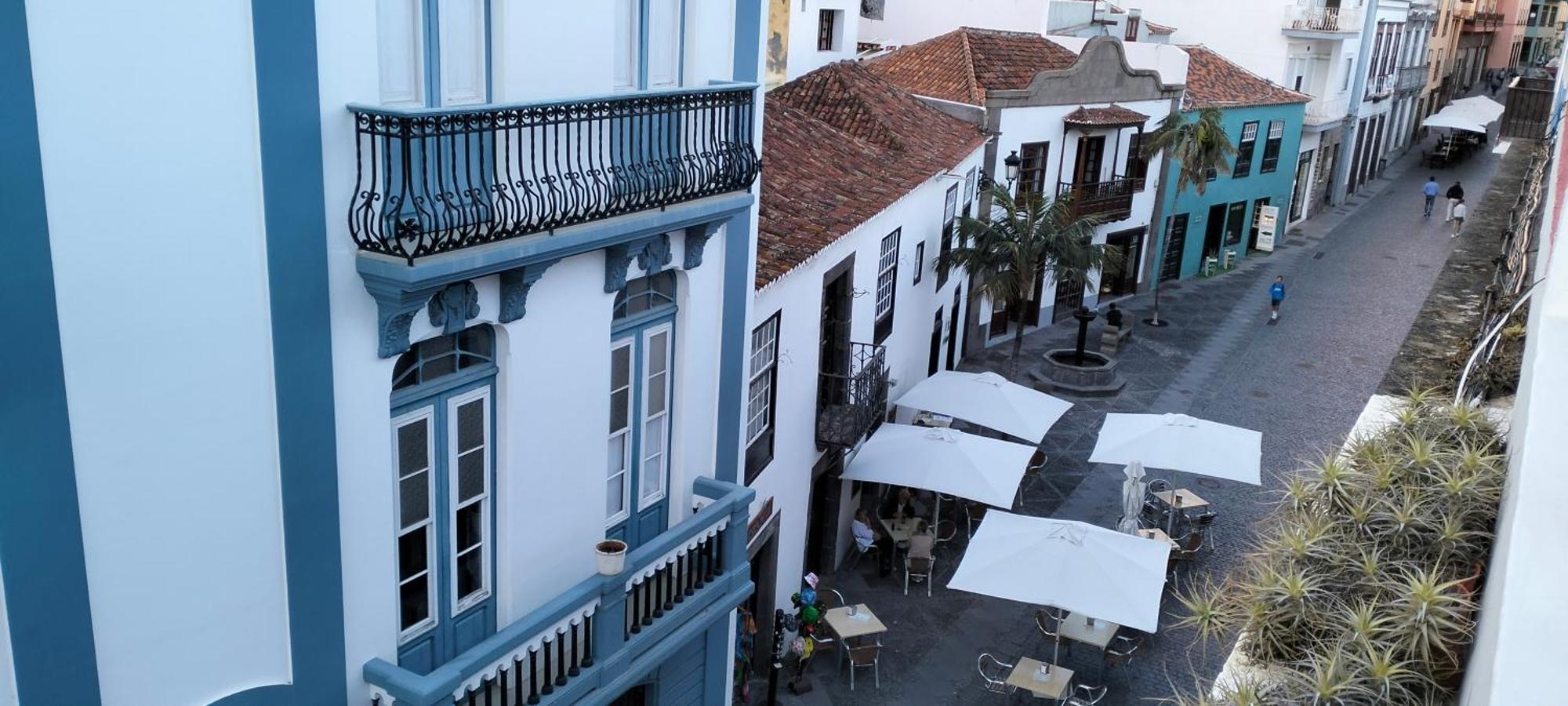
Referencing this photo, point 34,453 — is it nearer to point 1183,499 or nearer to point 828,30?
point 1183,499

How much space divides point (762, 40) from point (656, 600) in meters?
4.93

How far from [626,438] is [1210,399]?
20674 mm

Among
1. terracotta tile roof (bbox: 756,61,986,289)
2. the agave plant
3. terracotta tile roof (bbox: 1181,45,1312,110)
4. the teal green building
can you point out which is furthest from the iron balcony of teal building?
terracotta tile roof (bbox: 1181,45,1312,110)

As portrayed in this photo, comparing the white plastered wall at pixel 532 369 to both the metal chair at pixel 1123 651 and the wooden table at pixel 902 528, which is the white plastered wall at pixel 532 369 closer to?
the metal chair at pixel 1123 651

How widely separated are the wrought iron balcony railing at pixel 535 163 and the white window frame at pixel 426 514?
1258mm

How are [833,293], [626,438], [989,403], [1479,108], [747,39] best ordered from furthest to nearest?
[1479,108]
[989,403]
[833,293]
[747,39]
[626,438]

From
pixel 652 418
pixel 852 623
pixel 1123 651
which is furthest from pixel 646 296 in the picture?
pixel 1123 651

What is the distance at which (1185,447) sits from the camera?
20.8 meters

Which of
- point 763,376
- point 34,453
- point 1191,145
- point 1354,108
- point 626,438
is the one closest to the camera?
point 34,453

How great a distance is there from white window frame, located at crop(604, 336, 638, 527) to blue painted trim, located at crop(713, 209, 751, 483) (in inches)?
53.8

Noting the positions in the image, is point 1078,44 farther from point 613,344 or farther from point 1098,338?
point 613,344

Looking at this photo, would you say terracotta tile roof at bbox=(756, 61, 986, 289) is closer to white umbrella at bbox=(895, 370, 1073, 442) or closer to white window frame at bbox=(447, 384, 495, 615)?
white umbrella at bbox=(895, 370, 1073, 442)

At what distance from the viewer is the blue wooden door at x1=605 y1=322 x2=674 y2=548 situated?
10.7m

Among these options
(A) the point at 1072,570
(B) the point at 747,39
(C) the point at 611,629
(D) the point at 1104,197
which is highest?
(B) the point at 747,39
